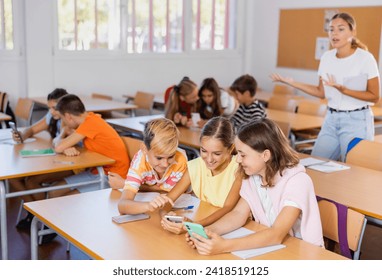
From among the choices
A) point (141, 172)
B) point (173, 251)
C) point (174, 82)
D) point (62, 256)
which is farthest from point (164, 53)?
point (173, 251)

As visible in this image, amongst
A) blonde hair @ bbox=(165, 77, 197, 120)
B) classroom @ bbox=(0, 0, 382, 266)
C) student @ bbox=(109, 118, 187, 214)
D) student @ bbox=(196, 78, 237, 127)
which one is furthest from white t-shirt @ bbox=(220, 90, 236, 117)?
student @ bbox=(109, 118, 187, 214)

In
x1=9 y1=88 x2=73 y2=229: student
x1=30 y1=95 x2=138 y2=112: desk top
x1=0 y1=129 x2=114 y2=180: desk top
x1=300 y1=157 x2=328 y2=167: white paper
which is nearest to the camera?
x1=0 y1=129 x2=114 y2=180: desk top

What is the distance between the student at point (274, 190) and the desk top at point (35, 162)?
147 cm

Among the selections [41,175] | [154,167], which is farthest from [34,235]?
[41,175]

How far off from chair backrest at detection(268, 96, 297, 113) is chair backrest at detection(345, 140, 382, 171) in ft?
8.86

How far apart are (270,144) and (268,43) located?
6721 millimetres

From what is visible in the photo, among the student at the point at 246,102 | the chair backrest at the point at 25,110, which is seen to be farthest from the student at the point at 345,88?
the chair backrest at the point at 25,110

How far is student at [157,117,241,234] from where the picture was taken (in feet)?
8.61

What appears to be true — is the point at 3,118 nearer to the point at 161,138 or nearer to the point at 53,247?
the point at 53,247

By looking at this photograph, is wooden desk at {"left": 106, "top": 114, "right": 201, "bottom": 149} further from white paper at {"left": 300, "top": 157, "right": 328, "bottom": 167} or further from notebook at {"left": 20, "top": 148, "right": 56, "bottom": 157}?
notebook at {"left": 20, "top": 148, "right": 56, "bottom": 157}

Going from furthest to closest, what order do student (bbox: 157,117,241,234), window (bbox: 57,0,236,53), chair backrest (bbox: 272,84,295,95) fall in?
chair backrest (bbox: 272,84,295,95) → window (bbox: 57,0,236,53) → student (bbox: 157,117,241,234)

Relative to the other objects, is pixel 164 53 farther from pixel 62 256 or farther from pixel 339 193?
pixel 339 193

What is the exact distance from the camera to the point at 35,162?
Result: 3.57 m

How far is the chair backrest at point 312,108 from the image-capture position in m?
5.93
